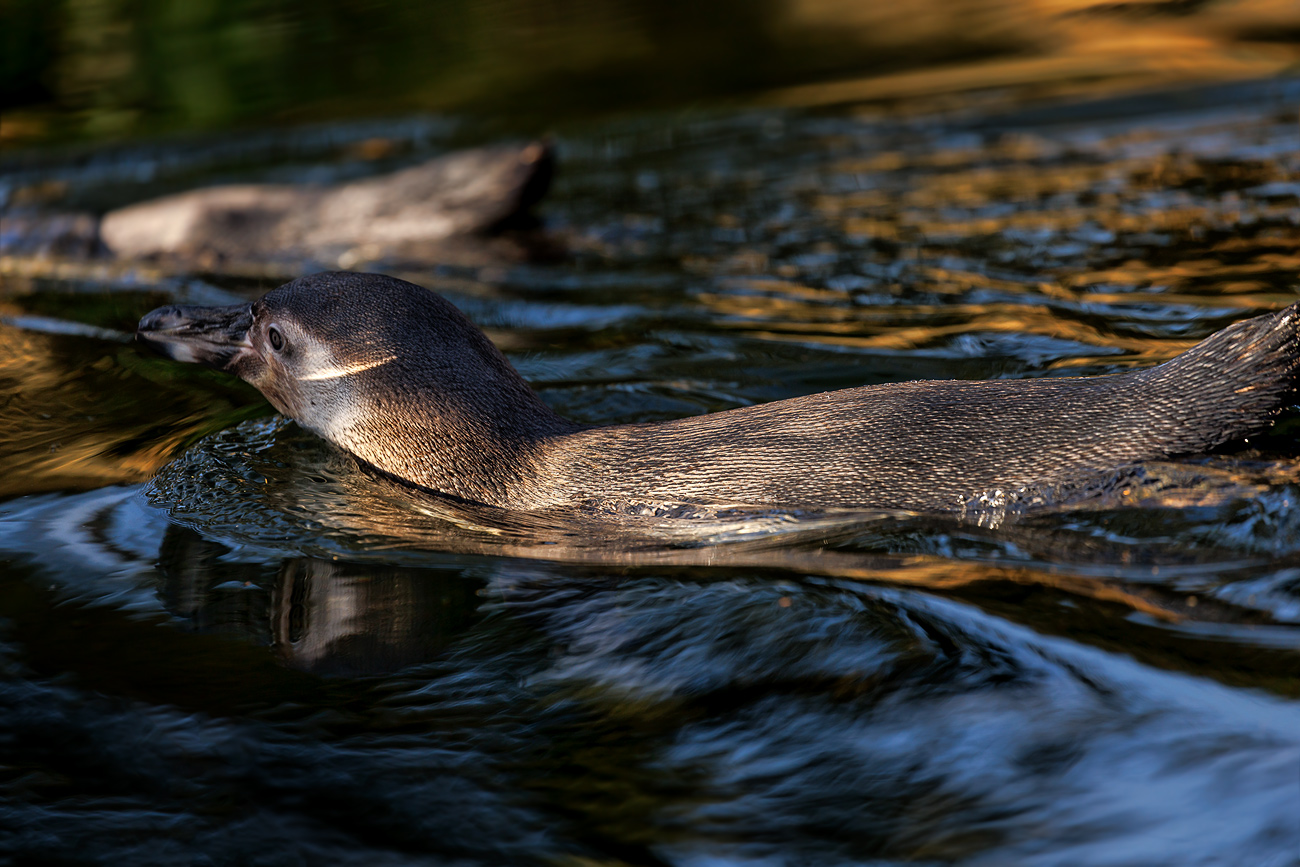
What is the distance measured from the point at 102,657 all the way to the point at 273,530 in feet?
2.85

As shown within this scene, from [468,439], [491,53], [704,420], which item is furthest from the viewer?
[491,53]

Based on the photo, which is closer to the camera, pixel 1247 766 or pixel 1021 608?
pixel 1247 766

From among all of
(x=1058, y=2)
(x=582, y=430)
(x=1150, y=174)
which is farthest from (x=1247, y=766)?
(x=1058, y=2)

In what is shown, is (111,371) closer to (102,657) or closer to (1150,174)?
(102,657)

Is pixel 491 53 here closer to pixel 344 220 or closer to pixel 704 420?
pixel 344 220

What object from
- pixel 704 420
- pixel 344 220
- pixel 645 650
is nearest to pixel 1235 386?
pixel 704 420

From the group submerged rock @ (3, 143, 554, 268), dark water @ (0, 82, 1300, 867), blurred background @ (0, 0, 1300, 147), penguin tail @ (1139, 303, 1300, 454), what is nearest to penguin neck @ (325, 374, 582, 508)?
dark water @ (0, 82, 1300, 867)

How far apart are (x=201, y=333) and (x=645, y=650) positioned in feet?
7.96

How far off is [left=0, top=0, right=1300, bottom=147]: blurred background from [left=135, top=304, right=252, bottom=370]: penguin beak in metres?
7.29

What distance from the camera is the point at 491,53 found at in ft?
42.5

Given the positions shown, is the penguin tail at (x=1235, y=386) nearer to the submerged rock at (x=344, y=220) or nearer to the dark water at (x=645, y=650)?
the dark water at (x=645, y=650)

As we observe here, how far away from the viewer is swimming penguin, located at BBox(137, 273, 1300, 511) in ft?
12.4

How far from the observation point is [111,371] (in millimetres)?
6301

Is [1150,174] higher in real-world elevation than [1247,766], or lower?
higher
